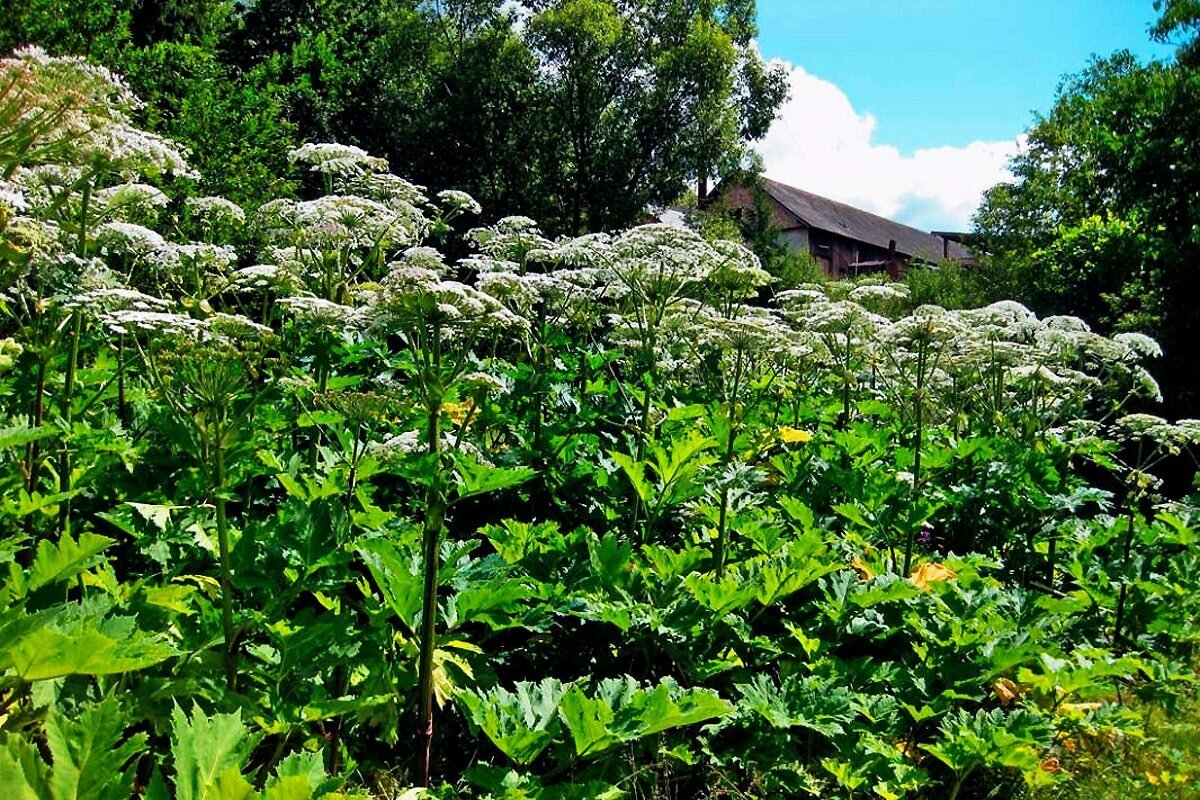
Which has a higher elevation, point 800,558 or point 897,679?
point 800,558

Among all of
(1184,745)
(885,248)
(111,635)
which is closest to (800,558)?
(1184,745)

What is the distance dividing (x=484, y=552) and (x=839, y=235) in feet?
194

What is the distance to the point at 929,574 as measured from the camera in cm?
468

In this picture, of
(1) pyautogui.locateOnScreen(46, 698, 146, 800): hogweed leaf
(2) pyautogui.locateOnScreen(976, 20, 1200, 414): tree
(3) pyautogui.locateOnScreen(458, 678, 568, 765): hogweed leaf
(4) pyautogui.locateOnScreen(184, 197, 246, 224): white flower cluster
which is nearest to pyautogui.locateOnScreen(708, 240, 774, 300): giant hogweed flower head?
(4) pyautogui.locateOnScreen(184, 197, 246, 224): white flower cluster

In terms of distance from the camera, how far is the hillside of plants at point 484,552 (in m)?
2.46

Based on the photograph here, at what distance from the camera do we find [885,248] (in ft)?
216

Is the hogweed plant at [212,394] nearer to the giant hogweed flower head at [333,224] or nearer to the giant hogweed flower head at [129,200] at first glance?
the giant hogweed flower head at [129,200]

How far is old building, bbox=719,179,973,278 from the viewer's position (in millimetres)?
57250

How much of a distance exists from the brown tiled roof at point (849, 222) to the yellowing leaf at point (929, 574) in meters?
48.8

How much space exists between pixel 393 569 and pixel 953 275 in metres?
43.5

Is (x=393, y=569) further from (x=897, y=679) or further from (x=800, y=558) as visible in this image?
(x=897, y=679)

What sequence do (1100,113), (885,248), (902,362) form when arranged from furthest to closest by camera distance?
(885,248) → (1100,113) → (902,362)

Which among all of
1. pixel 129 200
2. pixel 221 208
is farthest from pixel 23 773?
pixel 221 208

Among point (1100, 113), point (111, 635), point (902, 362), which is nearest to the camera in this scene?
point (111, 635)
